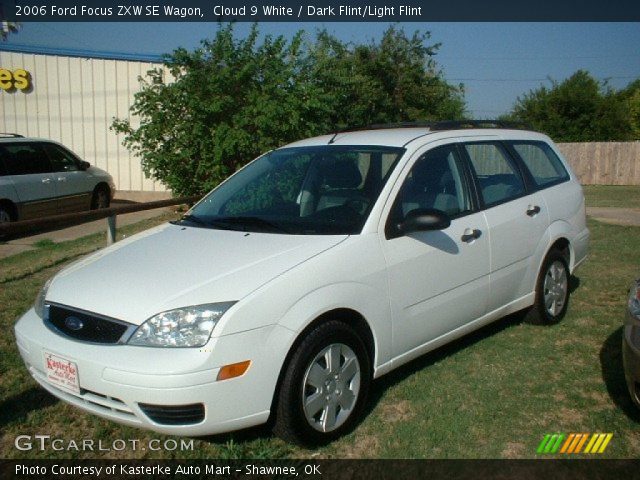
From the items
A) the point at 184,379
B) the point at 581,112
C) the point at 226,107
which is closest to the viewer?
the point at 184,379

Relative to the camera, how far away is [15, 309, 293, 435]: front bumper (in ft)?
9.95

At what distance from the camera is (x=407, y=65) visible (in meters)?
19.7

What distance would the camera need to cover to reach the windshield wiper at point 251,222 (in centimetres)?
400

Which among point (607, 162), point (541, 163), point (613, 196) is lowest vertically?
point (613, 196)

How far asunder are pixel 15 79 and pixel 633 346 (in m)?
16.0

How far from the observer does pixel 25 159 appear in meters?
11.1

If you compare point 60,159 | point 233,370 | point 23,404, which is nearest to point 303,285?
point 233,370

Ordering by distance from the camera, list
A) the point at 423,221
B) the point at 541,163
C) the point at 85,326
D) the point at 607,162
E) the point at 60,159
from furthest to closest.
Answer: the point at 607,162, the point at 60,159, the point at 541,163, the point at 423,221, the point at 85,326

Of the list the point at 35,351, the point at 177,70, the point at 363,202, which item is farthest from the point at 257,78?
the point at 35,351

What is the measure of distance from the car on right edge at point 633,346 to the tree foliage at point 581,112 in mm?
32805

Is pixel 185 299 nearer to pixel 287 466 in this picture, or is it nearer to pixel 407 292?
pixel 287 466

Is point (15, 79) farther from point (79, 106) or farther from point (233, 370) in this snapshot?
point (233, 370)

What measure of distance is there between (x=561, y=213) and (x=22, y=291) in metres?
5.43

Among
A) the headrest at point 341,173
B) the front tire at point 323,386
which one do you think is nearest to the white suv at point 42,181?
the headrest at point 341,173
